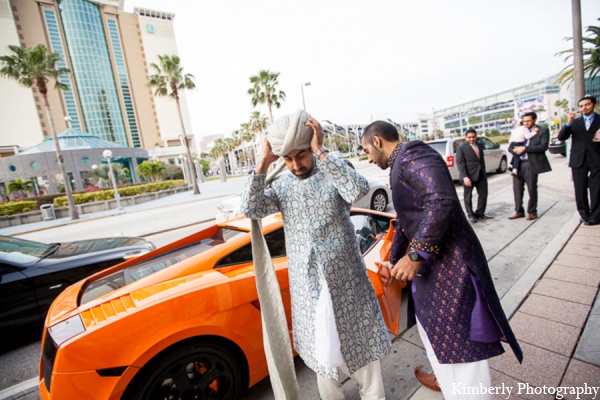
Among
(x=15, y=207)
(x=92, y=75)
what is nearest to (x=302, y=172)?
(x=15, y=207)

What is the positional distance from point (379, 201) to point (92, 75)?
70071 mm

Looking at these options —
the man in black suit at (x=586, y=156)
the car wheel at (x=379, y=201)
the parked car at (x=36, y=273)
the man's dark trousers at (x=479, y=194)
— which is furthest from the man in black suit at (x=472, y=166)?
the parked car at (x=36, y=273)

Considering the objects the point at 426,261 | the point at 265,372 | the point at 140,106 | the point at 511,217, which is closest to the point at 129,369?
the point at 265,372

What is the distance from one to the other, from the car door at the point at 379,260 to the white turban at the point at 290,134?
3.07 ft

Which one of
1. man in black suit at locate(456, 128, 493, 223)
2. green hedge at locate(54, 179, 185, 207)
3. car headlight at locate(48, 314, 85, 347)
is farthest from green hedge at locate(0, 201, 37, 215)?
man in black suit at locate(456, 128, 493, 223)

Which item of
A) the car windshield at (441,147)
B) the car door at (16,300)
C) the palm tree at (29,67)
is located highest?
the palm tree at (29,67)

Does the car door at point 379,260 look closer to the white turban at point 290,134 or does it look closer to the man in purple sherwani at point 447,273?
the man in purple sherwani at point 447,273

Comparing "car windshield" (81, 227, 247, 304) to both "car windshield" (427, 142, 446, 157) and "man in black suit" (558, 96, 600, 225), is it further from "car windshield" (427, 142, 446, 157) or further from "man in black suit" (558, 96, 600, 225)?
"car windshield" (427, 142, 446, 157)

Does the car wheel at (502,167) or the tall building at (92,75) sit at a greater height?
the tall building at (92,75)

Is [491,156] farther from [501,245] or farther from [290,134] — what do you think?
[290,134]

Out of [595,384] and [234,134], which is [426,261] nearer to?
[595,384]

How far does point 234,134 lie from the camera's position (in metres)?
76.6

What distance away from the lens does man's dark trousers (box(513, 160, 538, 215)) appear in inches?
196

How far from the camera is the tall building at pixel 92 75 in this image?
51.5 metres
